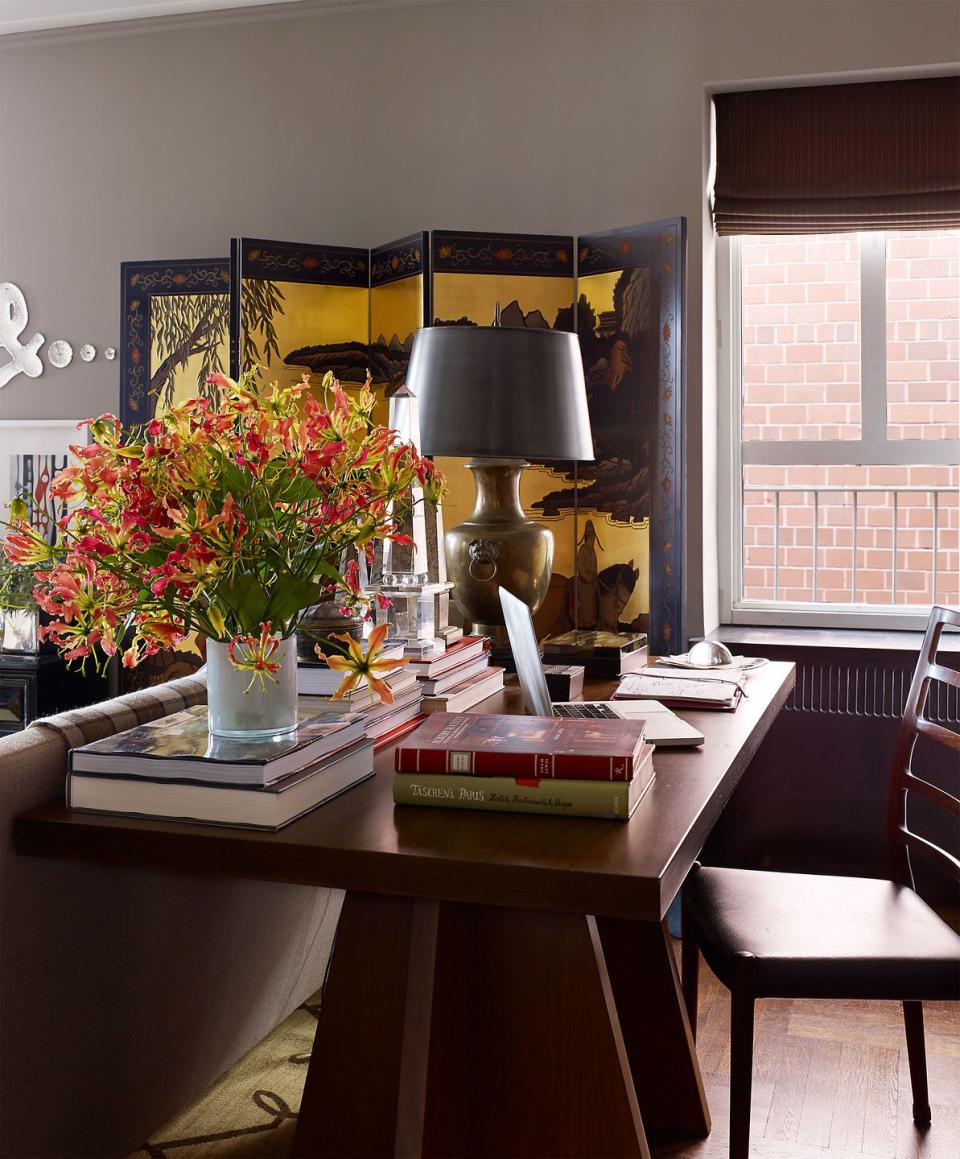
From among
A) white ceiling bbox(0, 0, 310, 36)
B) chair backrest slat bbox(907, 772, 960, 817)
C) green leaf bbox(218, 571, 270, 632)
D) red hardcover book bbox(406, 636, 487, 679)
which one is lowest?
chair backrest slat bbox(907, 772, 960, 817)

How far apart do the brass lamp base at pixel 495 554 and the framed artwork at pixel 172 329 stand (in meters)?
1.55

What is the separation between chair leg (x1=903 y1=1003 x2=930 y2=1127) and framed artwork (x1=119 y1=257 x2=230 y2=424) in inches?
111

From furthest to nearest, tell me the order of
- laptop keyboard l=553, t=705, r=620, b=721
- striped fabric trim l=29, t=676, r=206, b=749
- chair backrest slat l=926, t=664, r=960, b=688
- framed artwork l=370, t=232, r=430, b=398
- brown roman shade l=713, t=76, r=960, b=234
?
framed artwork l=370, t=232, r=430, b=398, brown roman shade l=713, t=76, r=960, b=234, chair backrest slat l=926, t=664, r=960, b=688, laptop keyboard l=553, t=705, r=620, b=721, striped fabric trim l=29, t=676, r=206, b=749

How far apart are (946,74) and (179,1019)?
3.37 metres

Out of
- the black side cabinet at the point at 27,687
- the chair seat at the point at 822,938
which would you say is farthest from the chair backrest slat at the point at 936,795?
the black side cabinet at the point at 27,687

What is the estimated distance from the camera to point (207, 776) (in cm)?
139

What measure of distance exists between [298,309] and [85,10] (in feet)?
5.20

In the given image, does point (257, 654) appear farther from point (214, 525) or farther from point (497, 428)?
point (497, 428)

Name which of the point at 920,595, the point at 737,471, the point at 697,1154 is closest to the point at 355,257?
the point at 737,471

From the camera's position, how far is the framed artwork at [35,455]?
437 centimetres

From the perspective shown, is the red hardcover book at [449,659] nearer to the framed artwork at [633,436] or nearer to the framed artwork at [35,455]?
the framed artwork at [633,436]

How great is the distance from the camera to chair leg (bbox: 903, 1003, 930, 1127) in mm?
2074

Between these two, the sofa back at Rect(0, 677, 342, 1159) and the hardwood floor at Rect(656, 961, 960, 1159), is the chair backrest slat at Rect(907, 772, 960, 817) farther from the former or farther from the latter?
the sofa back at Rect(0, 677, 342, 1159)

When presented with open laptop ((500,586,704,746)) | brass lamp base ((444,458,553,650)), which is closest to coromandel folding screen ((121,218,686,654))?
brass lamp base ((444,458,553,650))
